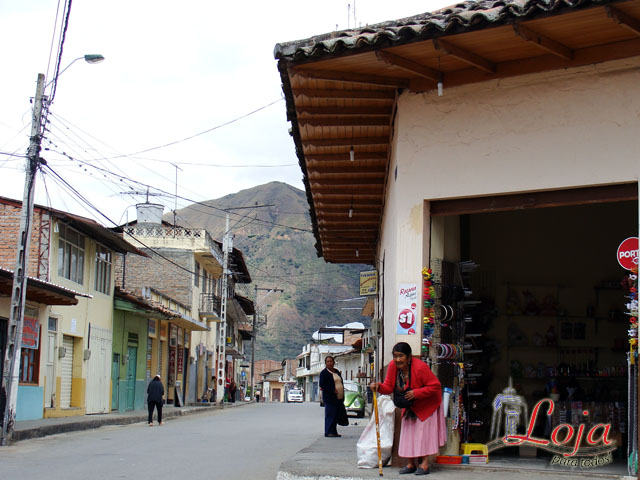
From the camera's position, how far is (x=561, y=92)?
8492 millimetres

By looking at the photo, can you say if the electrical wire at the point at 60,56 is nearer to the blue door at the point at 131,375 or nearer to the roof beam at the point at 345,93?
the roof beam at the point at 345,93

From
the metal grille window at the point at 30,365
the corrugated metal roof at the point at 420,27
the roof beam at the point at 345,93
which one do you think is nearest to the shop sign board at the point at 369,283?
the metal grille window at the point at 30,365

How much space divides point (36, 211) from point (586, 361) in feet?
52.3

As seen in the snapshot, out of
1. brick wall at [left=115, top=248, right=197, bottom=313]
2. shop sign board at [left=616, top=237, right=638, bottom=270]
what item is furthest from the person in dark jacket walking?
shop sign board at [left=616, top=237, right=638, bottom=270]

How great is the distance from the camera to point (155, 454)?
44.1 ft

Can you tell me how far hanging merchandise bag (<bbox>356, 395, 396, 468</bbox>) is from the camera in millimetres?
8852

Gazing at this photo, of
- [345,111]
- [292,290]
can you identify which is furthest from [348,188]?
[292,290]

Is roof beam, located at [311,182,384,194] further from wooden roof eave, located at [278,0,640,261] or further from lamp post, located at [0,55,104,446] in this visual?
lamp post, located at [0,55,104,446]

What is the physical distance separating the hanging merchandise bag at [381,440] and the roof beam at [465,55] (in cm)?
383

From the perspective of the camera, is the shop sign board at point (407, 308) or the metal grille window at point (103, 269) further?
the metal grille window at point (103, 269)

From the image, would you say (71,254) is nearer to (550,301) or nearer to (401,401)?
(550,301)

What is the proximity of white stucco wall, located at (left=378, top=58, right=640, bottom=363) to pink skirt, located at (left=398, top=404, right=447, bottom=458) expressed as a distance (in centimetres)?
80

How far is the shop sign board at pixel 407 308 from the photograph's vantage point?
912 cm

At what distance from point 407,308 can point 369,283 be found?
1210 cm
